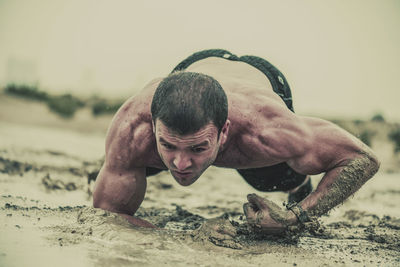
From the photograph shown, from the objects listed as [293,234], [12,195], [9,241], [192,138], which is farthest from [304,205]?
[12,195]

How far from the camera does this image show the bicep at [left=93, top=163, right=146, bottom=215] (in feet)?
9.14

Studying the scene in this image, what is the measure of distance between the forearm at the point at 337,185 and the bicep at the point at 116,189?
1.09 m

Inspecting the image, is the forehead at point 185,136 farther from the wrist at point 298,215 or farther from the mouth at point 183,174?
the wrist at point 298,215

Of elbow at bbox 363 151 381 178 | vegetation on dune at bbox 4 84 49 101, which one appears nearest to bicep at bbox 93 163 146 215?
elbow at bbox 363 151 381 178

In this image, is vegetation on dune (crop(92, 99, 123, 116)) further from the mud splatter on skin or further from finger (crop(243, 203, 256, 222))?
the mud splatter on skin

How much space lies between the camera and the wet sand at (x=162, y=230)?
2.11m

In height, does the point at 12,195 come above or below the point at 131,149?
below

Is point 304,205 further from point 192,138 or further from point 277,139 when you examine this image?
point 192,138

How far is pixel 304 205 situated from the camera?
2709 millimetres

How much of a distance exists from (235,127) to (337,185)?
2.45 ft

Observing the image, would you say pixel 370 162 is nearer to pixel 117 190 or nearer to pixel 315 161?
pixel 315 161

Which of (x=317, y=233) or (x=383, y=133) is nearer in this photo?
(x=317, y=233)

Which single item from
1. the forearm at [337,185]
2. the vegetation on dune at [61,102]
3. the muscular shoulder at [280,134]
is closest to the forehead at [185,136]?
the muscular shoulder at [280,134]

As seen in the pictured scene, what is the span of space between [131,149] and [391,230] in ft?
6.81
